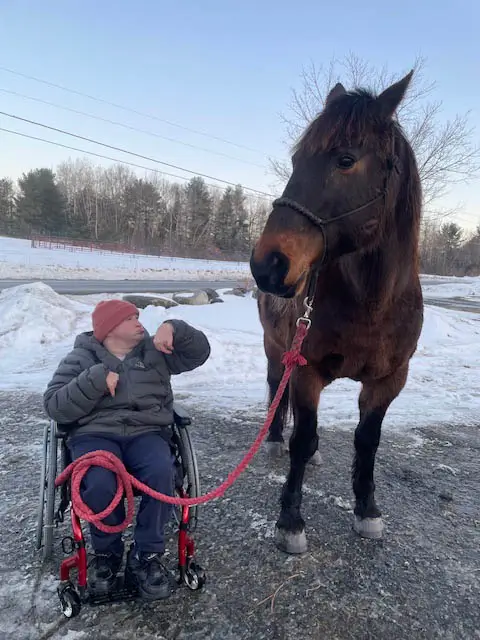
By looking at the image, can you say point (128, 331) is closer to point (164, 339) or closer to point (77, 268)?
point (164, 339)

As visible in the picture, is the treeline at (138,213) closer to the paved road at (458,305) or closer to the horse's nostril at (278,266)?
the paved road at (458,305)

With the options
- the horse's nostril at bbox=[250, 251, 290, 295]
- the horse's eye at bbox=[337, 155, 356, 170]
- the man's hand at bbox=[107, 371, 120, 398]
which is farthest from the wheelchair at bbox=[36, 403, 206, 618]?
the horse's eye at bbox=[337, 155, 356, 170]

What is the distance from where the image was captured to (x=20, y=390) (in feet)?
15.3

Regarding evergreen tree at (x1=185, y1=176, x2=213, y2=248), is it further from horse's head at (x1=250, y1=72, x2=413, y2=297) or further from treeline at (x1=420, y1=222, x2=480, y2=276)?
horse's head at (x1=250, y1=72, x2=413, y2=297)

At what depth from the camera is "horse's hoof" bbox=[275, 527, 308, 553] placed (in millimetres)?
2314

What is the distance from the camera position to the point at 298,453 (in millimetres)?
2500

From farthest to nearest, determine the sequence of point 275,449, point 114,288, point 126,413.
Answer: point 114,288 < point 275,449 < point 126,413

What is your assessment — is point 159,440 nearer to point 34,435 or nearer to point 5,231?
point 34,435

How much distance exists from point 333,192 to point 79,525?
178cm

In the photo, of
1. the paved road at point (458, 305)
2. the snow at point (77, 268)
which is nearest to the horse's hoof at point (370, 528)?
the paved road at point (458, 305)

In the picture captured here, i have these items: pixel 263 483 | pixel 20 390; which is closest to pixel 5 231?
pixel 20 390

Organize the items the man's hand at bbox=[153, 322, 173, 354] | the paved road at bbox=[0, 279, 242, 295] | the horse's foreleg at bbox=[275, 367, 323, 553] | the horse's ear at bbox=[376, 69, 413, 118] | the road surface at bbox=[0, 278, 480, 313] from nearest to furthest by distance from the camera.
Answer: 1. the horse's ear at bbox=[376, 69, 413, 118]
2. the man's hand at bbox=[153, 322, 173, 354]
3. the horse's foreleg at bbox=[275, 367, 323, 553]
4. the paved road at bbox=[0, 279, 242, 295]
5. the road surface at bbox=[0, 278, 480, 313]

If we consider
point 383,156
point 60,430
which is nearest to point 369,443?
point 383,156

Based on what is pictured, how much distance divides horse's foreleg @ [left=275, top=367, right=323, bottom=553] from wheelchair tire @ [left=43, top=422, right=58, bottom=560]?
3.87 ft
